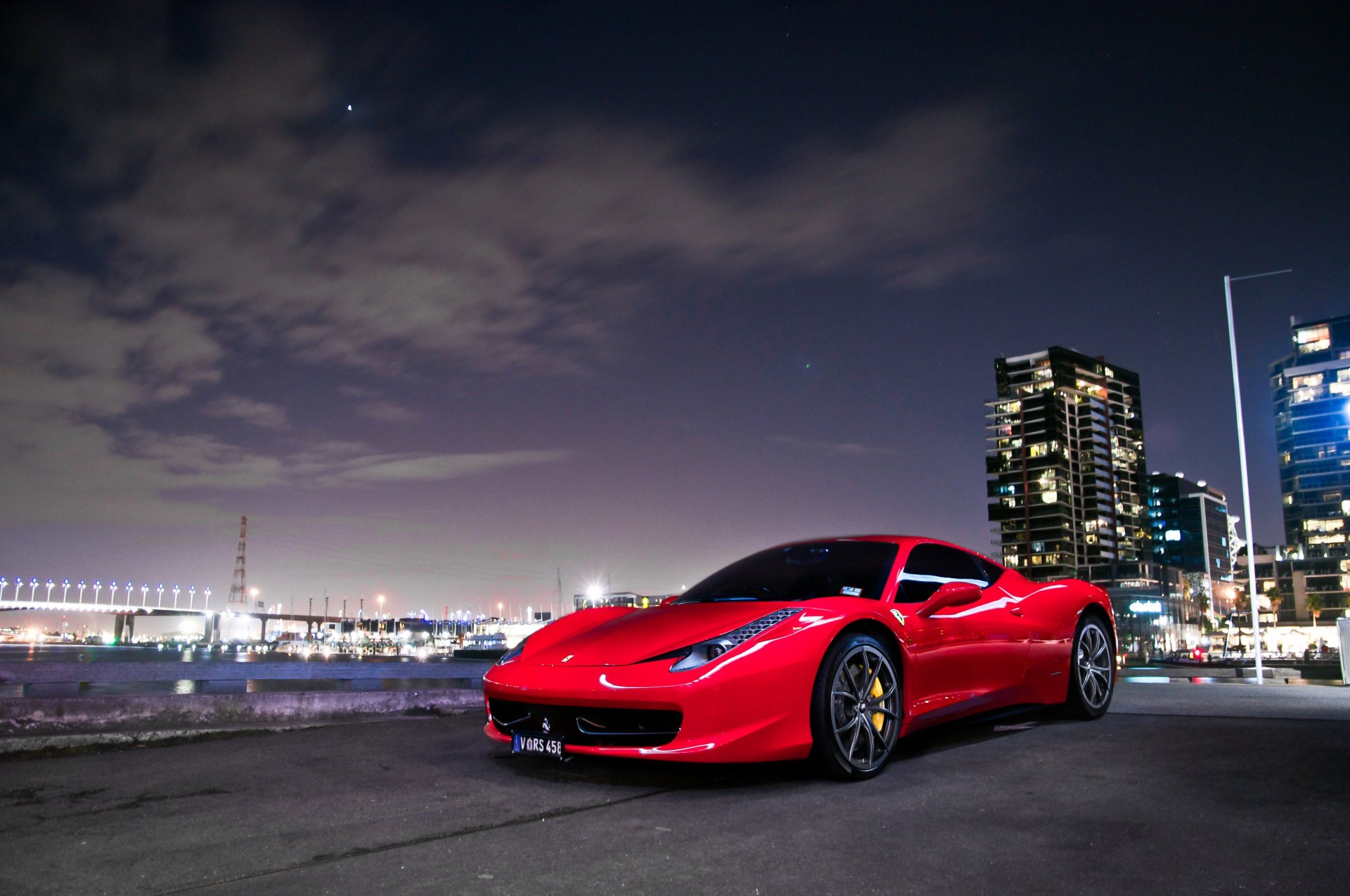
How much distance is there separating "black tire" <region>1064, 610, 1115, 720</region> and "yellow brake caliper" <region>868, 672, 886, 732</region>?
246cm

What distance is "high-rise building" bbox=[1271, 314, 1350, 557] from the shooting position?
155 meters

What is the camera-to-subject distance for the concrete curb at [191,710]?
641cm

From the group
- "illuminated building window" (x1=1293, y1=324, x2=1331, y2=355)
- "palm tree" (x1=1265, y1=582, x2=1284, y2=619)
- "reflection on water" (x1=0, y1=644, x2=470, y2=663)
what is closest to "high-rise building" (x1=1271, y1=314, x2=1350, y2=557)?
"illuminated building window" (x1=1293, y1=324, x2=1331, y2=355)

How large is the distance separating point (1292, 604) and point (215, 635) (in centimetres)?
16538

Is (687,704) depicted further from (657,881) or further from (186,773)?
(186,773)

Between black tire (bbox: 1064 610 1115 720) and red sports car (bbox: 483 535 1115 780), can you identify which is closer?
red sports car (bbox: 483 535 1115 780)

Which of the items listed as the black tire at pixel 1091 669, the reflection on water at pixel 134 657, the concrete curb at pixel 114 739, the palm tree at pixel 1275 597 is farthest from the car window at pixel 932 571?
the palm tree at pixel 1275 597

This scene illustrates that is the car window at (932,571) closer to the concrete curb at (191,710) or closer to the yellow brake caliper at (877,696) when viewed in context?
the yellow brake caliper at (877,696)

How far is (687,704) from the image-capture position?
404 centimetres

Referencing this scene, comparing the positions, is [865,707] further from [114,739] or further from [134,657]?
[134,657]

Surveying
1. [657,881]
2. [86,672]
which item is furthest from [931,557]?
[86,672]

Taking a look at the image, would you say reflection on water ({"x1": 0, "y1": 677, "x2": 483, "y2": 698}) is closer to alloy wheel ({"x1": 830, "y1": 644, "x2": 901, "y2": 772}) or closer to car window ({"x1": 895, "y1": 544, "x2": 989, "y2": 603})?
car window ({"x1": 895, "y1": 544, "x2": 989, "y2": 603})

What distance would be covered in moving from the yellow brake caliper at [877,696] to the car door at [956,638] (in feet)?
0.90

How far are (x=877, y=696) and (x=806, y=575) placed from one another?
1064 mm
